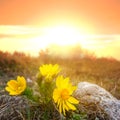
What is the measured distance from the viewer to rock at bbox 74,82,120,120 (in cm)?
514

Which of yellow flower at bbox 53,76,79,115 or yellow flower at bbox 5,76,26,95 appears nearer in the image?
yellow flower at bbox 53,76,79,115

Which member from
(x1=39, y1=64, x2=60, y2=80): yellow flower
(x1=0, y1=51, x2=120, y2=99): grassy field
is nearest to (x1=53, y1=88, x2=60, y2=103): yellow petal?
(x1=39, y1=64, x2=60, y2=80): yellow flower

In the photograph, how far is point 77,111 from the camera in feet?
16.3

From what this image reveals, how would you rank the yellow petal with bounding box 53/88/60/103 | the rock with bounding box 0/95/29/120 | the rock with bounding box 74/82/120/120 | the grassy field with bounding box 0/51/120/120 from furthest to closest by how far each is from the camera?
the grassy field with bounding box 0/51/120/120 → the rock with bounding box 74/82/120/120 → the rock with bounding box 0/95/29/120 → the yellow petal with bounding box 53/88/60/103

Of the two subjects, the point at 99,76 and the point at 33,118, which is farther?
the point at 99,76

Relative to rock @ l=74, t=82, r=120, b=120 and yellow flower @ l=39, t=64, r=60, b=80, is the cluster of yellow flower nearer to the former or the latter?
yellow flower @ l=39, t=64, r=60, b=80

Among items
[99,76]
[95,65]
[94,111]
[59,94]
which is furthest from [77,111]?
[95,65]

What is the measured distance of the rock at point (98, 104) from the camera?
5.14 m

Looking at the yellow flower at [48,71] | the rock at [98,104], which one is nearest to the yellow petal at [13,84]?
the yellow flower at [48,71]

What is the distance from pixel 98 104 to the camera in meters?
5.18

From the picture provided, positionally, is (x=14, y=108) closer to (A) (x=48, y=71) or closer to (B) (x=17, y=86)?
(B) (x=17, y=86)

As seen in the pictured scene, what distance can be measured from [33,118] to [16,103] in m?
0.38

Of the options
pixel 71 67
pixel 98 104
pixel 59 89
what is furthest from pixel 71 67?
pixel 59 89

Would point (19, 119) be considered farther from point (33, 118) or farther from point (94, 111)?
point (94, 111)
